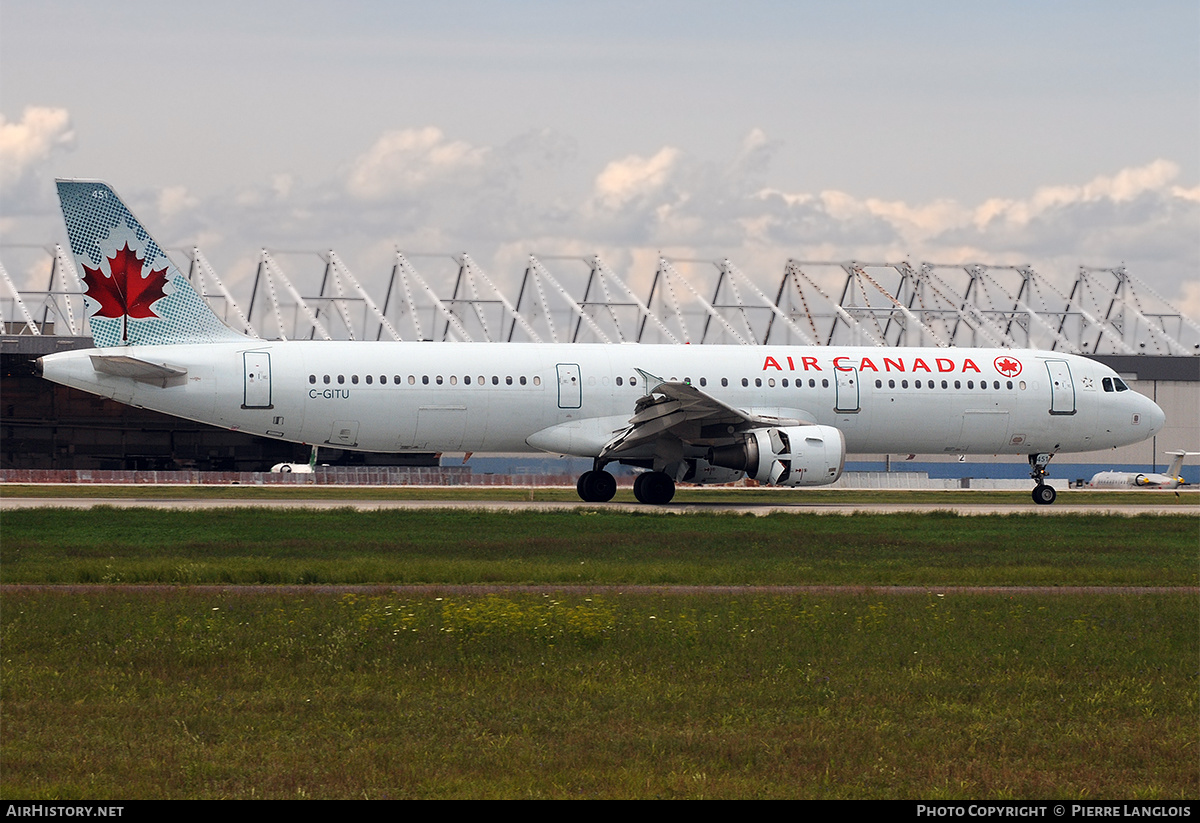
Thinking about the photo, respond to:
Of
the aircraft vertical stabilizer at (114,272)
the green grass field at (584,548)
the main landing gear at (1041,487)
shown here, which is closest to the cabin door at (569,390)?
the green grass field at (584,548)

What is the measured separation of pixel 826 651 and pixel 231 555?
11603 millimetres

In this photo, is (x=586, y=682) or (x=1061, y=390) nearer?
(x=586, y=682)

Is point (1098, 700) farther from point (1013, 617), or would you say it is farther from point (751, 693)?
point (1013, 617)

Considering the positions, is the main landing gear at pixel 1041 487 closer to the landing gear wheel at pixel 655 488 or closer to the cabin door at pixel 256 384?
the landing gear wheel at pixel 655 488

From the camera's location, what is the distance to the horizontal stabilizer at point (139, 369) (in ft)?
109

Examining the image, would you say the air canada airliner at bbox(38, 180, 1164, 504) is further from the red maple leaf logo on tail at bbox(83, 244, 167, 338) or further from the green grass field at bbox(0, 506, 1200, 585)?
the green grass field at bbox(0, 506, 1200, 585)

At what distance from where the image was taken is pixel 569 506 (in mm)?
35781

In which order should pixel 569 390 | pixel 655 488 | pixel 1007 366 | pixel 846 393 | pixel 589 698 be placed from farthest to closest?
1. pixel 1007 366
2. pixel 846 393
3. pixel 655 488
4. pixel 569 390
5. pixel 589 698

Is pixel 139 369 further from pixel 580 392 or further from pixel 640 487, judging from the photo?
pixel 640 487

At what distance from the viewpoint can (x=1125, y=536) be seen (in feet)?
92.3

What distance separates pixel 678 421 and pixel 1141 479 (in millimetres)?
47667

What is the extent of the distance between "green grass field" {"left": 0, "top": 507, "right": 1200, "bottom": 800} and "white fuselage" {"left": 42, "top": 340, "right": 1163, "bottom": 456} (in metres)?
13.3

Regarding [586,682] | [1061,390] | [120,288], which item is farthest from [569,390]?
[586,682]

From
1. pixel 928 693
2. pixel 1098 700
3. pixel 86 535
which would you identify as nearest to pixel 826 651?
pixel 928 693
